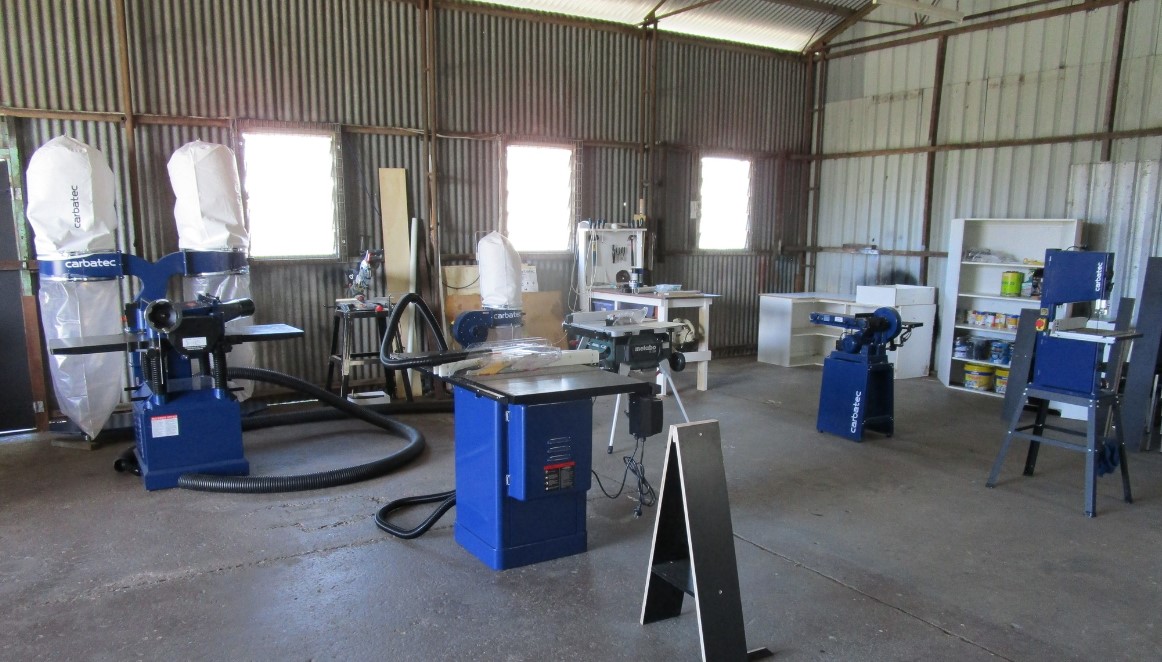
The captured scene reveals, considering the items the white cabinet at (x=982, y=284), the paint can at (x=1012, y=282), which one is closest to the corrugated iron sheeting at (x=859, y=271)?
the white cabinet at (x=982, y=284)

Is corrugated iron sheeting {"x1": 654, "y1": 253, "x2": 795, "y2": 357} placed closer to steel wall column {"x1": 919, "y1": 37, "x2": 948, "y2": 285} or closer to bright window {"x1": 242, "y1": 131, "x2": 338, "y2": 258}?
steel wall column {"x1": 919, "y1": 37, "x2": 948, "y2": 285}

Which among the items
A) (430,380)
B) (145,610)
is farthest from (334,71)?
(145,610)

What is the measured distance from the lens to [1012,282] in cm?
662

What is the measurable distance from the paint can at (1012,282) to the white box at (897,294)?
707 millimetres

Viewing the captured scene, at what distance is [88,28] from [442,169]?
8.97ft

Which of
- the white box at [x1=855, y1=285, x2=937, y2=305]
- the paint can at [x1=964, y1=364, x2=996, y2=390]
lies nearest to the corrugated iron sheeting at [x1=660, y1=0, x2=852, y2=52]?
the white box at [x1=855, y1=285, x2=937, y2=305]

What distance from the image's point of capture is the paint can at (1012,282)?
661 cm

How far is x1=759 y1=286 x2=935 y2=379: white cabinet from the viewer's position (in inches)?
287

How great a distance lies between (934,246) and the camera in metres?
7.63

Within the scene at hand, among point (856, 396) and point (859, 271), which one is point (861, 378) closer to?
point (856, 396)

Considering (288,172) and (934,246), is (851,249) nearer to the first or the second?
(934,246)

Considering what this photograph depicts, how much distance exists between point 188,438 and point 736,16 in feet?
21.8

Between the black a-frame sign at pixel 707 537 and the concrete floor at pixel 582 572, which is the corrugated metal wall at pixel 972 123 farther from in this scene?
the black a-frame sign at pixel 707 537

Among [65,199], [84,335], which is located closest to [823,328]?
[84,335]
